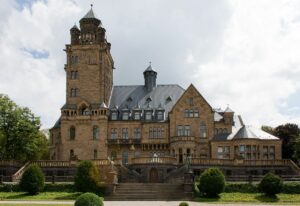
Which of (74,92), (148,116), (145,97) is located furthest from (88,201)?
(145,97)

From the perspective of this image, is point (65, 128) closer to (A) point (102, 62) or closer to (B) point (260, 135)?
(A) point (102, 62)

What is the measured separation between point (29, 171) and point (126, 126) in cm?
2717

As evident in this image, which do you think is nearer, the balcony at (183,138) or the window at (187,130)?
the balcony at (183,138)

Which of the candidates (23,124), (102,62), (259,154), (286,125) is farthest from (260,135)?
(23,124)

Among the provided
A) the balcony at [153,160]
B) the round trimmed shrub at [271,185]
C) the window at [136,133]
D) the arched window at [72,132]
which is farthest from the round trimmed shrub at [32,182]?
the window at [136,133]

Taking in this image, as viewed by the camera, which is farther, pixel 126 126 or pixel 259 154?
pixel 126 126

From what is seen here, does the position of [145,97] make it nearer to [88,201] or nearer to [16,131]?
[16,131]

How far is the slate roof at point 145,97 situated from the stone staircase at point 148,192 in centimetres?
2571

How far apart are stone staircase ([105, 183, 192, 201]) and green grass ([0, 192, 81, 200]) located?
155 inches

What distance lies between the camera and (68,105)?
82.4 meters

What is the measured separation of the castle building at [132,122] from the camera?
77.4 meters

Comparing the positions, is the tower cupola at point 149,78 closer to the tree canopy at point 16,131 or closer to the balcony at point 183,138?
the balcony at point 183,138

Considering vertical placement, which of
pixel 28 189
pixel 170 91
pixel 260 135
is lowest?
pixel 28 189

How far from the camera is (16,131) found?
244 feet
